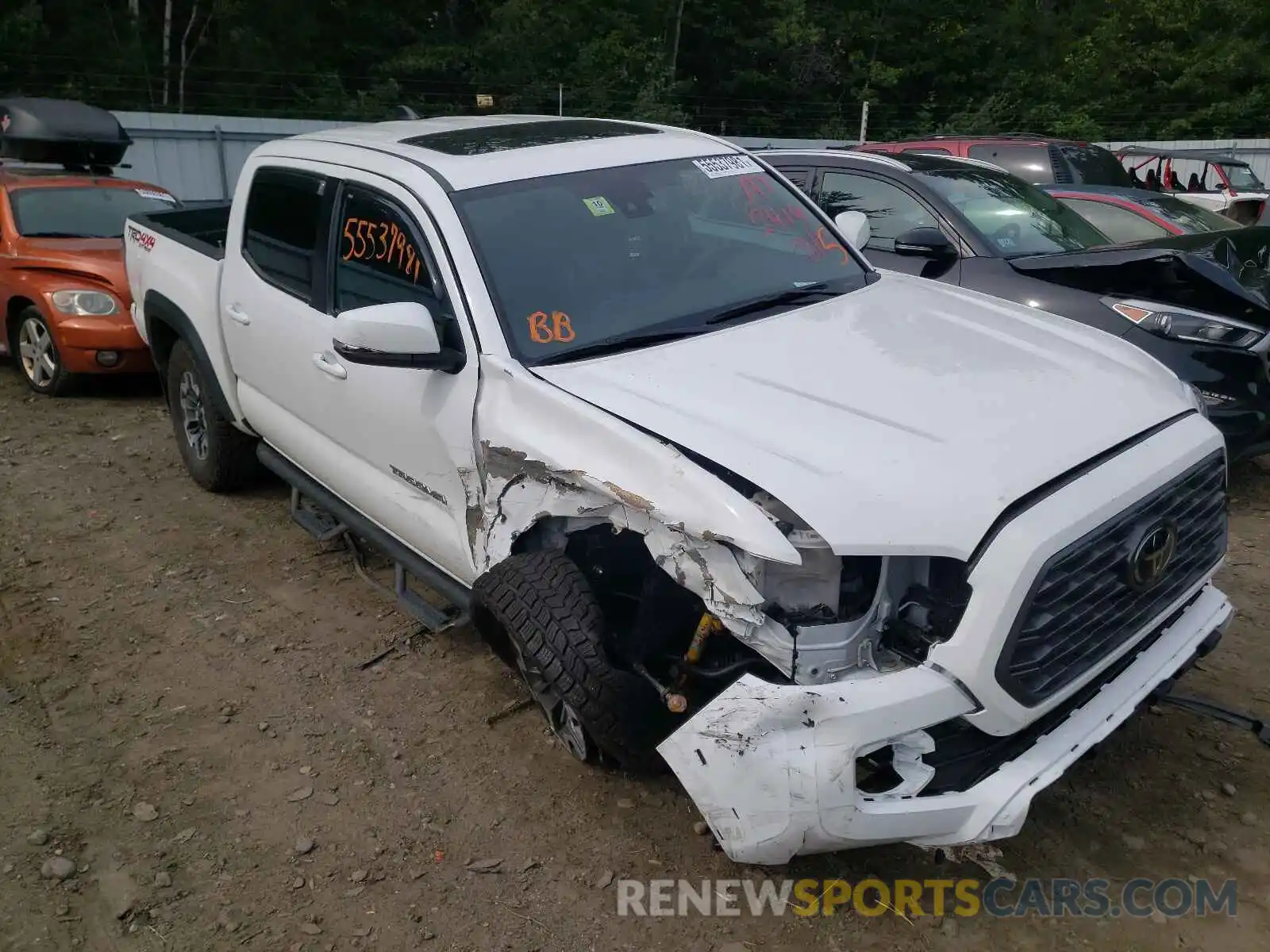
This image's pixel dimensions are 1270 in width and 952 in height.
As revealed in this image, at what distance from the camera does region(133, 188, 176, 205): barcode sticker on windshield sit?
8648 mm

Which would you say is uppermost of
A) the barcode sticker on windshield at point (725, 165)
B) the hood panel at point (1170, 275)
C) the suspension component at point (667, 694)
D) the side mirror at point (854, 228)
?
the barcode sticker on windshield at point (725, 165)

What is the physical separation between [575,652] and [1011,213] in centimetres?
466

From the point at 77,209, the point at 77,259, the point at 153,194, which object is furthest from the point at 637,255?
the point at 153,194

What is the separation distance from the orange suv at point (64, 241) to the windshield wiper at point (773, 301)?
17.4 ft

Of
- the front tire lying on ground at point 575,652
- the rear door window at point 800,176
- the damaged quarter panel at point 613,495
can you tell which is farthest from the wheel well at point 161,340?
the rear door window at point 800,176

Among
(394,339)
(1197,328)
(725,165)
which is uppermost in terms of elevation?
(725,165)

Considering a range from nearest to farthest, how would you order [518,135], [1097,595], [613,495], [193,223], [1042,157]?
[1097,595]
[613,495]
[518,135]
[193,223]
[1042,157]

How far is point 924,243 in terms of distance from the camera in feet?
17.8

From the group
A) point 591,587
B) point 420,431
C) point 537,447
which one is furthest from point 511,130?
point 591,587

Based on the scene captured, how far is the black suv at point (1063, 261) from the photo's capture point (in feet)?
16.8

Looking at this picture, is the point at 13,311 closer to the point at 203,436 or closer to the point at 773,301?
the point at 203,436

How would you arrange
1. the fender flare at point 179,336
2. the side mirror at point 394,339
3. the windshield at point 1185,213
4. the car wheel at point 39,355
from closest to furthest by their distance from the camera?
the side mirror at point 394,339, the fender flare at point 179,336, the car wheel at point 39,355, the windshield at point 1185,213

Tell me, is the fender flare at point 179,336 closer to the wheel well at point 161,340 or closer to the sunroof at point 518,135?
Result: the wheel well at point 161,340

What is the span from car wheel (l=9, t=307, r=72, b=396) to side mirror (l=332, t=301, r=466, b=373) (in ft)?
17.2
